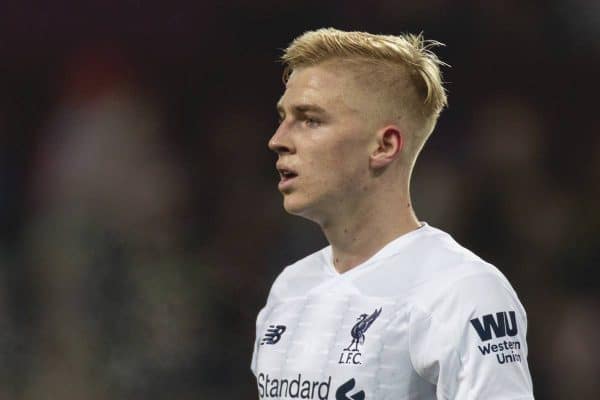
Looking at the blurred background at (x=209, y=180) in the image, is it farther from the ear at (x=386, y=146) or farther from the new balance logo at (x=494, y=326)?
the new balance logo at (x=494, y=326)

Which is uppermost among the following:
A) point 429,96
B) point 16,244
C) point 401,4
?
point 401,4

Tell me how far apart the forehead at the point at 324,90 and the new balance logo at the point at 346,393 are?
0.75m

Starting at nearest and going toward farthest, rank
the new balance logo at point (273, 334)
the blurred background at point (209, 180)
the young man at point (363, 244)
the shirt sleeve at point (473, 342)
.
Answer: the shirt sleeve at point (473, 342)
the young man at point (363, 244)
the new balance logo at point (273, 334)
the blurred background at point (209, 180)

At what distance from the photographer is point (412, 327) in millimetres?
2674

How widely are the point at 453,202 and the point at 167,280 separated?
157 cm

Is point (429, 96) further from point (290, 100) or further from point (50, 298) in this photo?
point (50, 298)

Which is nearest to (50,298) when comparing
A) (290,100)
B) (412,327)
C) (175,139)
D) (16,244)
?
(16,244)

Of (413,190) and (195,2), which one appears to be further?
(195,2)

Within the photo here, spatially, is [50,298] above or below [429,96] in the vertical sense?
below

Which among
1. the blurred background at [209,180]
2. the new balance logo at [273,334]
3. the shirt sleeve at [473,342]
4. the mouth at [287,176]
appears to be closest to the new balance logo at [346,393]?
the shirt sleeve at [473,342]

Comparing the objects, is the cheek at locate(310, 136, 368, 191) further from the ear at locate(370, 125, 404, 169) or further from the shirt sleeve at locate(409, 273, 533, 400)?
the shirt sleeve at locate(409, 273, 533, 400)

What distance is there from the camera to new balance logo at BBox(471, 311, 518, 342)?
255 centimetres

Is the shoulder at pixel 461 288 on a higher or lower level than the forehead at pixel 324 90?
lower

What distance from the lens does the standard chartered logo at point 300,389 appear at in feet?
8.94
